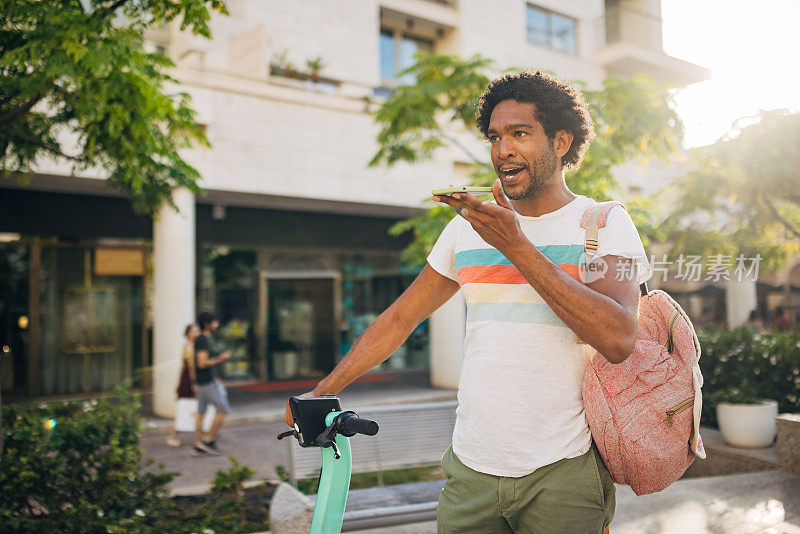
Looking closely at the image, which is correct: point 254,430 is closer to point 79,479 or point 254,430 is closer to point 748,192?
point 79,479

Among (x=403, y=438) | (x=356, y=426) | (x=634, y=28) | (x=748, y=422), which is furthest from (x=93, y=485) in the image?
(x=634, y=28)

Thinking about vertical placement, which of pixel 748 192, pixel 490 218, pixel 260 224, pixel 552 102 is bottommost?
pixel 490 218

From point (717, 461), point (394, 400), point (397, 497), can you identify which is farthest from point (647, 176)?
point (397, 497)

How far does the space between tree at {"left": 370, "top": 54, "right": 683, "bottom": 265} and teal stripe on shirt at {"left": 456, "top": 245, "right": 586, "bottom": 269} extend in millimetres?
6108

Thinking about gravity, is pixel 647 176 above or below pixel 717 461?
Answer: above

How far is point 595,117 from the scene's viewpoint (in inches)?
311

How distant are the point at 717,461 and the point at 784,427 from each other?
1.01m

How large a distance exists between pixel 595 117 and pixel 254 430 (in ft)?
23.6

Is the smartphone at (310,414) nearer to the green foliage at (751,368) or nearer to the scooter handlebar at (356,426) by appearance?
the scooter handlebar at (356,426)

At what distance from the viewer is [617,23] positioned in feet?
66.8

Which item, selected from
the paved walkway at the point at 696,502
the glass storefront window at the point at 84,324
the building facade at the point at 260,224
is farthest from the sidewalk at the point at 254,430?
the glass storefront window at the point at 84,324

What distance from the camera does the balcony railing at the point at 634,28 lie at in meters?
20.3

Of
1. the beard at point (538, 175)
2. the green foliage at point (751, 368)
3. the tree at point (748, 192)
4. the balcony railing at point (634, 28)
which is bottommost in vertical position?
the green foliage at point (751, 368)

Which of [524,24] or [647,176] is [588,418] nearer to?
[524,24]
